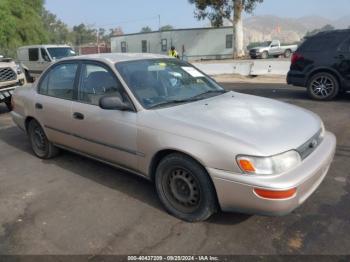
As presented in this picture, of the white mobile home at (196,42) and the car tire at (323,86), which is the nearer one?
the car tire at (323,86)

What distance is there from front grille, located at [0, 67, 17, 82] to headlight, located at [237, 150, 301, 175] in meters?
8.10

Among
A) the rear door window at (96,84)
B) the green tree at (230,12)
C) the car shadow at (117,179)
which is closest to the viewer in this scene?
the car shadow at (117,179)

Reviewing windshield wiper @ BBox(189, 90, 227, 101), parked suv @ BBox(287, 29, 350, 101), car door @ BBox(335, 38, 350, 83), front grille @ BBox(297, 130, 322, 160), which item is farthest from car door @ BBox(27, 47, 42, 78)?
front grille @ BBox(297, 130, 322, 160)

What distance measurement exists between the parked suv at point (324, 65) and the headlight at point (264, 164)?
6.98m

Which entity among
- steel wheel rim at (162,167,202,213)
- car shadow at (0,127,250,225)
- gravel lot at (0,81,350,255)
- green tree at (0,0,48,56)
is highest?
green tree at (0,0,48,56)

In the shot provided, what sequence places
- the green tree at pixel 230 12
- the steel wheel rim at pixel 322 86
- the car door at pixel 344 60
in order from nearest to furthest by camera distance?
the car door at pixel 344 60
the steel wheel rim at pixel 322 86
the green tree at pixel 230 12

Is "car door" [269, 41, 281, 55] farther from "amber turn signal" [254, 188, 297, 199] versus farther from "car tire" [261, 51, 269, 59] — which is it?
"amber turn signal" [254, 188, 297, 199]

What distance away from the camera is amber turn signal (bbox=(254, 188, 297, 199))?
9.91 feet

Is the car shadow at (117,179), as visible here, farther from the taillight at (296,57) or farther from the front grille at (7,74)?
the taillight at (296,57)

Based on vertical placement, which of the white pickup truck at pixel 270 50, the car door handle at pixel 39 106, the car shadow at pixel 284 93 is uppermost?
the white pickup truck at pixel 270 50

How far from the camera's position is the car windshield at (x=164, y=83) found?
4086 millimetres

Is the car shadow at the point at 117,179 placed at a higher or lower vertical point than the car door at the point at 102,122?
lower

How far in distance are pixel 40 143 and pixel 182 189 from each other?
9.57 ft

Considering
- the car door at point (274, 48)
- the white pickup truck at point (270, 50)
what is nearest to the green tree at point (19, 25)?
the white pickup truck at point (270, 50)
